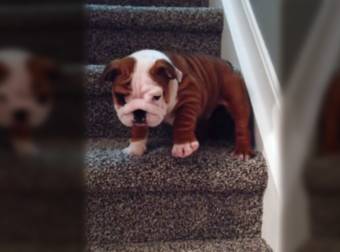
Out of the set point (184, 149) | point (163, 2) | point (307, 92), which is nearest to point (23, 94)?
point (307, 92)

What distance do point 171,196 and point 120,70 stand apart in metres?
0.31

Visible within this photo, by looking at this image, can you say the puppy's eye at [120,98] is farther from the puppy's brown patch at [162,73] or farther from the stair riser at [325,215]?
the stair riser at [325,215]

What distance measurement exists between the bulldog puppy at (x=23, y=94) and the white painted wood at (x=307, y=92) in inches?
11.1

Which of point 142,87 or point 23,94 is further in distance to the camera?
point 142,87

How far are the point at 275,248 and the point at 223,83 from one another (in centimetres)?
40

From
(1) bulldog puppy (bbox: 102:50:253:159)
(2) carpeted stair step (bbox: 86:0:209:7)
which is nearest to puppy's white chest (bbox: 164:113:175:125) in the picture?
(1) bulldog puppy (bbox: 102:50:253:159)

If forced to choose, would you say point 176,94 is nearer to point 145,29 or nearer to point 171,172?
point 171,172

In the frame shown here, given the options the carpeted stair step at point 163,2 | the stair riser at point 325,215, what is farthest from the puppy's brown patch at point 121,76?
the carpeted stair step at point 163,2

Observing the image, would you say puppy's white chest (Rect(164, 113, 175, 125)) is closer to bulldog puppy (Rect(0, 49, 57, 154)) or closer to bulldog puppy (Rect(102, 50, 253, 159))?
bulldog puppy (Rect(102, 50, 253, 159))

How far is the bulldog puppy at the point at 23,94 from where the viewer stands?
233mm

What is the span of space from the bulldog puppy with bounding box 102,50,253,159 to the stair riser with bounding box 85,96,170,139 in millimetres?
131

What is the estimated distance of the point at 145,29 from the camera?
51.4 inches

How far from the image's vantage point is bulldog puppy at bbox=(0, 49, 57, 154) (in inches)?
9.2

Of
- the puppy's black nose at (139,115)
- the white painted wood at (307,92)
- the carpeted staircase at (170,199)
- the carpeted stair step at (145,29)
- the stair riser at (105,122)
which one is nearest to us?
the white painted wood at (307,92)
